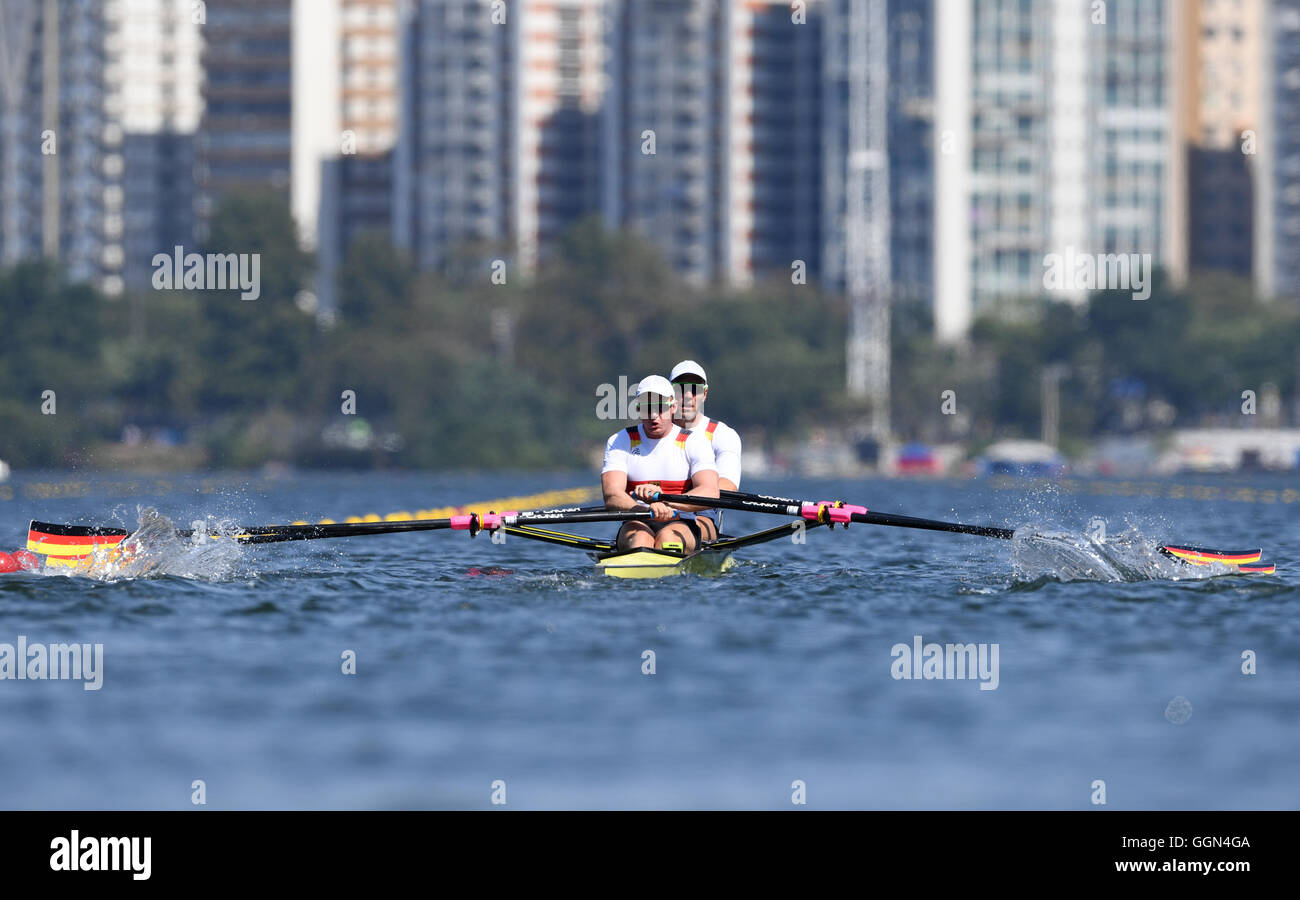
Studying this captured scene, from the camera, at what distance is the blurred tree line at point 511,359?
118562mm

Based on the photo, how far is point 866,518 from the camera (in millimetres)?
21484

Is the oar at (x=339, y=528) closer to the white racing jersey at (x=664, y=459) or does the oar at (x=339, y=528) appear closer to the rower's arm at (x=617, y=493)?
the rower's arm at (x=617, y=493)

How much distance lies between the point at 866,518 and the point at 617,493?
262 cm

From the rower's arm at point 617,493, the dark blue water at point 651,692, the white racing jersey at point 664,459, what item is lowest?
the dark blue water at point 651,692

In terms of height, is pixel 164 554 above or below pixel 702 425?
below

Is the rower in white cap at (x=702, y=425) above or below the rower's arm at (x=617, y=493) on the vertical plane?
above

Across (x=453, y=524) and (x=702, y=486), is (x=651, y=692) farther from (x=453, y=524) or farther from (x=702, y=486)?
(x=453, y=524)

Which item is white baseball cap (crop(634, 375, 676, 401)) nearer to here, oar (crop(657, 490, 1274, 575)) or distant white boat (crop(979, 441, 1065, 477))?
oar (crop(657, 490, 1274, 575))

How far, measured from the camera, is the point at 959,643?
17.0 m

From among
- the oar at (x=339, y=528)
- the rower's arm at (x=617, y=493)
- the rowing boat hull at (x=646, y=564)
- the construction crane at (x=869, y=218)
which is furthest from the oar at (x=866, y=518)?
the construction crane at (x=869, y=218)

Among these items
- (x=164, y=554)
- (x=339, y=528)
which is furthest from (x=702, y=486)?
(x=164, y=554)

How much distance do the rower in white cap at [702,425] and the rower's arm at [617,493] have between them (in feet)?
2.86

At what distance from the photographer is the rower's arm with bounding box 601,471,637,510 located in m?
21.2

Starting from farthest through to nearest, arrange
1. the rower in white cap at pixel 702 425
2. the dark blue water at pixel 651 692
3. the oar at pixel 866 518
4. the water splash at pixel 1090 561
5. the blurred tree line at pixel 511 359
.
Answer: the blurred tree line at pixel 511 359
the water splash at pixel 1090 561
the rower in white cap at pixel 702 425
the oar at pixel 866 518
the dark blue water at pixel 651 692
